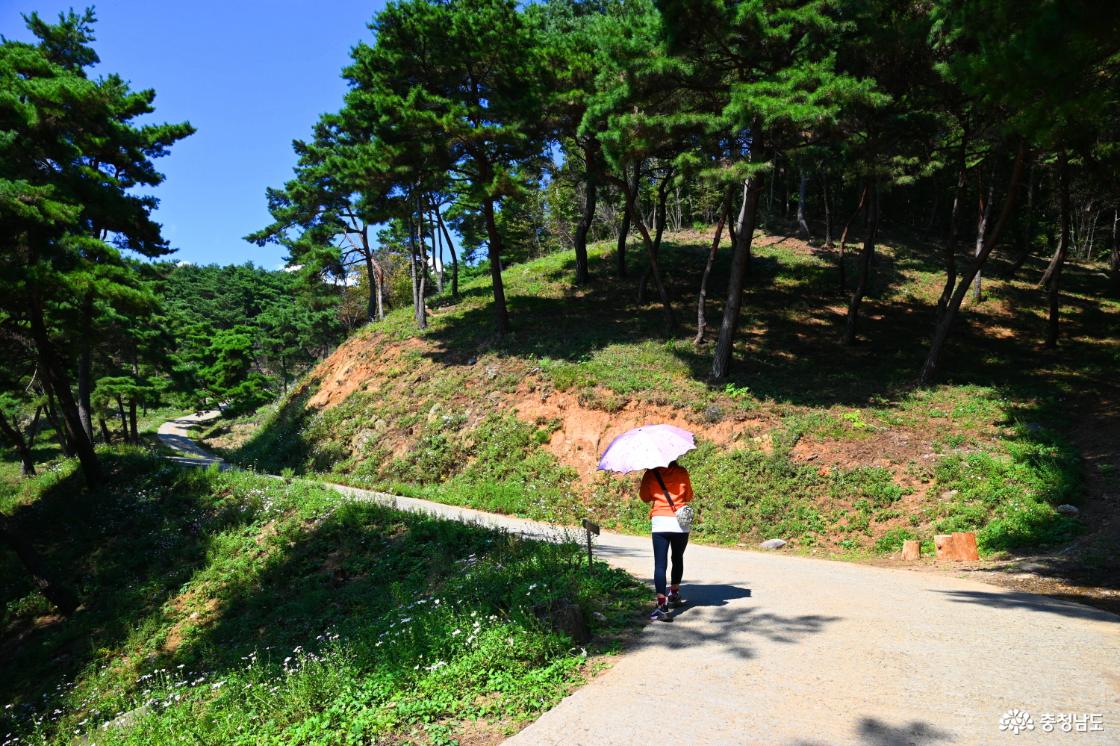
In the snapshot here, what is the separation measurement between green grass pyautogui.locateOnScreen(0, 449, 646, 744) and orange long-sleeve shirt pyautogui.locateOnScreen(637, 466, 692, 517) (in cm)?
120

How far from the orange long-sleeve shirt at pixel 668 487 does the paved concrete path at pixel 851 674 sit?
3.67 ft

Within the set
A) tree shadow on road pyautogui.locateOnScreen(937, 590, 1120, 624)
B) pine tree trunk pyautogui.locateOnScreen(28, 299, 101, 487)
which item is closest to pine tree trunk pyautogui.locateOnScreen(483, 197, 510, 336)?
pine tree trunk pyautogui.locateOnScreen(28, 299, 101, 487)

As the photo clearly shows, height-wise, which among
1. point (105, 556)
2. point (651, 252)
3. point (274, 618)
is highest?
point (651, 252)

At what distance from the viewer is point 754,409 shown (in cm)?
1464

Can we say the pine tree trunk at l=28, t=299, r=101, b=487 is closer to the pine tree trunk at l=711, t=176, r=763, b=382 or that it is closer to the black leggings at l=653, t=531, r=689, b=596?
the black leggings at l=653, t=531, r=689, b=596

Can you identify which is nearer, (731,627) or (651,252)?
(731,627)

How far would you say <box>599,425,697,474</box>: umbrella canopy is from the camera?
5516 millimetres

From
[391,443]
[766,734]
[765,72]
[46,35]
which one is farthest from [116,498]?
[765,72]

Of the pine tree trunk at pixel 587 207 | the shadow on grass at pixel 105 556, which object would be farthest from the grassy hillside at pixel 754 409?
the shadow on grass at pixel 105 556

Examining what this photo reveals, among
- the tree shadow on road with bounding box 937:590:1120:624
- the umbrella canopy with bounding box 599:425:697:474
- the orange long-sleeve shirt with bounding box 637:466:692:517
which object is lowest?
the tree shadow on road with bounding box 937:590:1120:624

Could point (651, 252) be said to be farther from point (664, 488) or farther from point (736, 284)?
point (664, 488)

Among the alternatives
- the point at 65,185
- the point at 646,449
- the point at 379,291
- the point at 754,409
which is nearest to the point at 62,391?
the point at 65,185

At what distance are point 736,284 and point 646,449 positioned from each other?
37.2 ft

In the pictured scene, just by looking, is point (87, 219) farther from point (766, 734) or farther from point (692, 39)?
point (766, 734)
